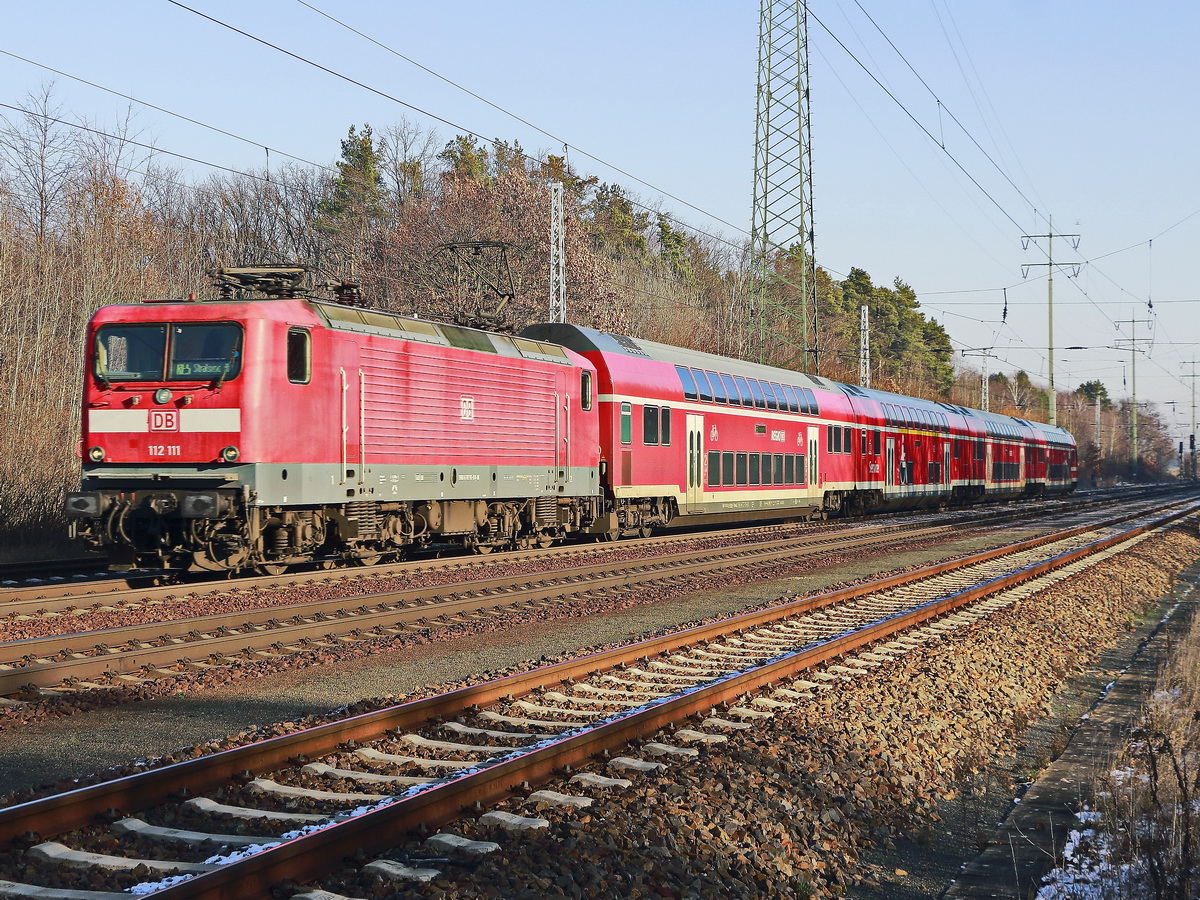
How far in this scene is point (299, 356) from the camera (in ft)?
48.4

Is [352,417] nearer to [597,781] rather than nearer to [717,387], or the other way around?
[597,781]

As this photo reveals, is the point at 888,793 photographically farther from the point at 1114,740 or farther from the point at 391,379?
the point at 391,379

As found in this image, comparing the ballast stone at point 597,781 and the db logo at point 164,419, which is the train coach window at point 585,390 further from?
the ballast stone at point 597,781

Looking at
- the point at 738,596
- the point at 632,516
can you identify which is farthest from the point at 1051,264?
the point at 738,596

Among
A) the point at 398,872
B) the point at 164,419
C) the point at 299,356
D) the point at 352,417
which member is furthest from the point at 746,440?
the point at 398,872

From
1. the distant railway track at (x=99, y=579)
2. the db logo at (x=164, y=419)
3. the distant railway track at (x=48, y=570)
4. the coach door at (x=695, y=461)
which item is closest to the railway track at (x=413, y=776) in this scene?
the distant railway track at (x=99, y=579)

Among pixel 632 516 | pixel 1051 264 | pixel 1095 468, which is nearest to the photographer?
pixel 632 516

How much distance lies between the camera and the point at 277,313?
14.4 metres

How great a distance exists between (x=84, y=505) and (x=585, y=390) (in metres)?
10.2

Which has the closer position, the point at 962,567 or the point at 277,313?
the point at 277,313

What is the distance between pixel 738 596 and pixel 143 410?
8055 mm

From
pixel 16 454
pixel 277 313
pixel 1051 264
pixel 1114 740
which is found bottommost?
pixel 1114 740

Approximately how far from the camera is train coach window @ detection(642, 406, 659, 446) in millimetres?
23703

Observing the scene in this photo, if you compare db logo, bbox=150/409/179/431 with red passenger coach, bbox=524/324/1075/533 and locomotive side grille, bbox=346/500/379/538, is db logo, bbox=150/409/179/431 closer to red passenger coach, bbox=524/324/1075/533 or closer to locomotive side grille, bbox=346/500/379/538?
locomotive side grille, bbox=346/500/379/538
